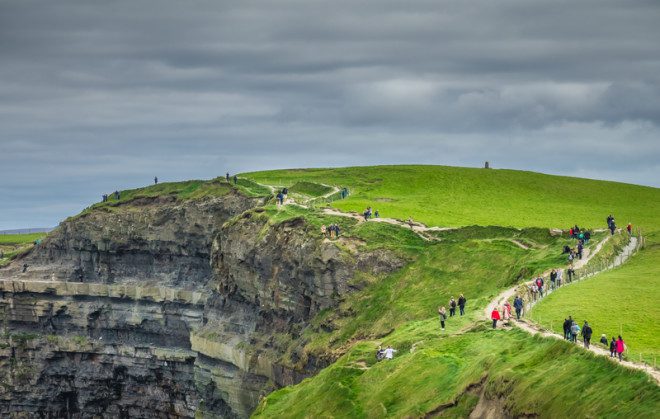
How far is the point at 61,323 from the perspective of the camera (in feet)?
514

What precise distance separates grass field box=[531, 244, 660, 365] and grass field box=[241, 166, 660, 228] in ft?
136

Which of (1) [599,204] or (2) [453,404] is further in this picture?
(1) [599,204]

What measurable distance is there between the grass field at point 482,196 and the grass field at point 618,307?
1628 inches

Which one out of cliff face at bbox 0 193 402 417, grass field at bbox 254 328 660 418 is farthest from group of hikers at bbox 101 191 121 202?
grass field at bbox 254 328 660 418

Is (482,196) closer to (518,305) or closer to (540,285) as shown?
(540,285)

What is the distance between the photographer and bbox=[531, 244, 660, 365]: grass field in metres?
58.0

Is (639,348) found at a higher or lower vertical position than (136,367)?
higher

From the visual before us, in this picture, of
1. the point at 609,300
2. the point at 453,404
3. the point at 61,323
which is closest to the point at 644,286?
the point at 609,300

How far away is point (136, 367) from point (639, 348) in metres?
103

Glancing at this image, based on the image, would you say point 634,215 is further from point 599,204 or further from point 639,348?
point 639,348

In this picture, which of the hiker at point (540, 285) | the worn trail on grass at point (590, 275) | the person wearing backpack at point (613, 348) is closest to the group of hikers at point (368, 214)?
the worn trail on grass at point (590, 275)

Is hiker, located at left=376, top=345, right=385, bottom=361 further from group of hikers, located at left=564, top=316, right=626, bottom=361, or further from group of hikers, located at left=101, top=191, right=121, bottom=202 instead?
group of hikers, located at left=101, top=191, right=121, bottom=202

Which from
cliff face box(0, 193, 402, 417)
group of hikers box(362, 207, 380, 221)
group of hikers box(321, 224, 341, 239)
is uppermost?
group of hikers box(362, 207, 380, 221)

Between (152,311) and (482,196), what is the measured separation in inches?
1856
